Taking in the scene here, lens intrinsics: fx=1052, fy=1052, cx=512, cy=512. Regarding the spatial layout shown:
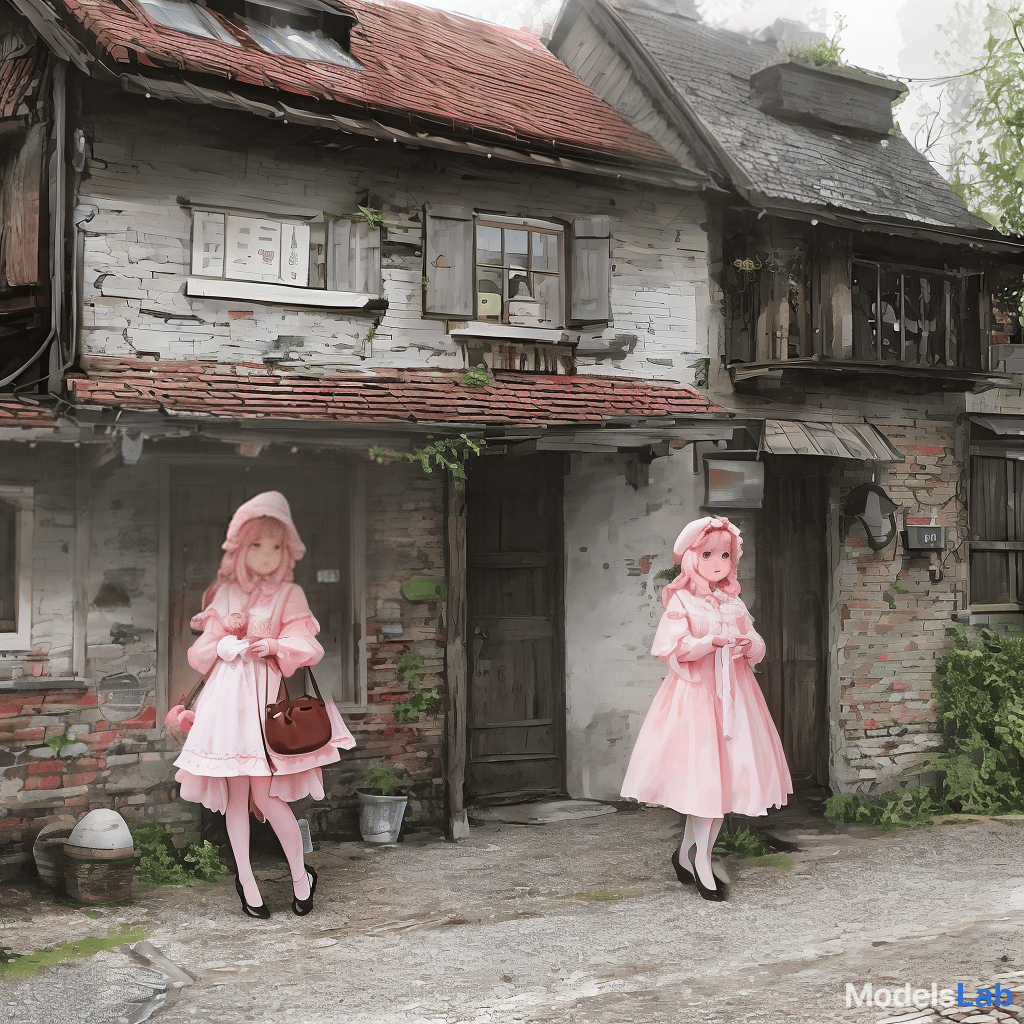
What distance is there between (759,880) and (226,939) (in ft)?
11.0

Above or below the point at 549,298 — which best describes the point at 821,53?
above

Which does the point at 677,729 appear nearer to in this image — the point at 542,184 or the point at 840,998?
the point at 840,998

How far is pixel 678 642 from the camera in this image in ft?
20.5

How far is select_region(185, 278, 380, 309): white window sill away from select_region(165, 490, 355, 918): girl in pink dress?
86.4 inches

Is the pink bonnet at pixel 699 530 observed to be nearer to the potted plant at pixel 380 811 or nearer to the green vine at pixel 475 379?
the green vine at pixel 475 379

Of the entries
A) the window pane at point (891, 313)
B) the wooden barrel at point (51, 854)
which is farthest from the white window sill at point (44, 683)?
the window pane at point (891, 313)

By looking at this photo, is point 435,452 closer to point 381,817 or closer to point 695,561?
point 695,561

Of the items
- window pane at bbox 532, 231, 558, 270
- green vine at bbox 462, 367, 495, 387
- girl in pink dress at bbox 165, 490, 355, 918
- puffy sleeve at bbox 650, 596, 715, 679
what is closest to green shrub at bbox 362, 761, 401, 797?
girl in pink dress at bbox 165, 490, 355, 918

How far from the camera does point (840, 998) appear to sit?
15.9 feet

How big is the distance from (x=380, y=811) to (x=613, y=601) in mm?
2541

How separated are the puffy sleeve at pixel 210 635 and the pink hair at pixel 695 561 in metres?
2.64

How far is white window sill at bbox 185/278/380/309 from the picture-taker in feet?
24.0

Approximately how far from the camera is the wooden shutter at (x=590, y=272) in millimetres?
8430

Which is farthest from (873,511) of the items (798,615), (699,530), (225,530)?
(225,530)
